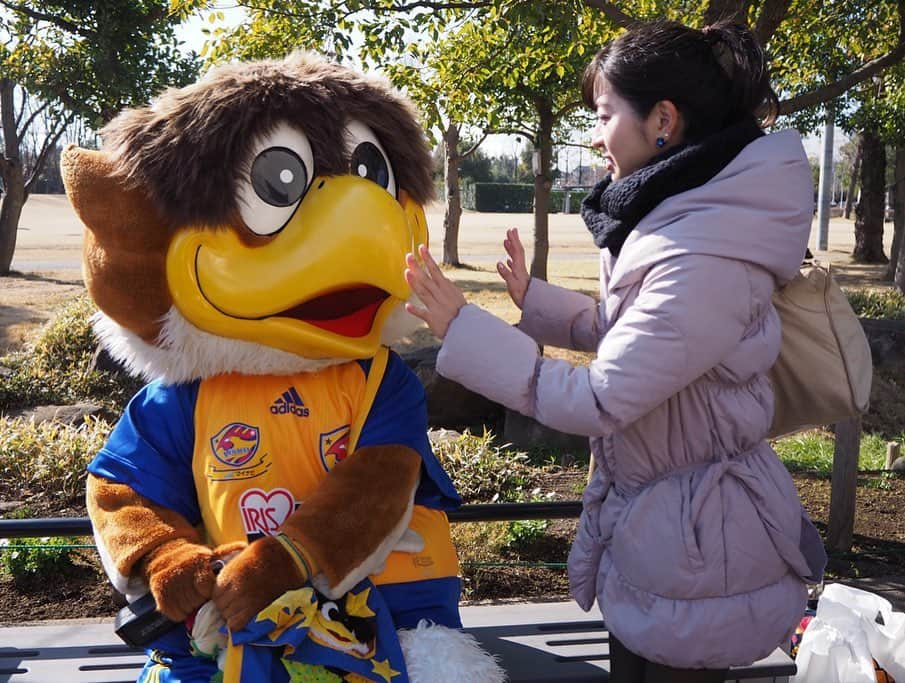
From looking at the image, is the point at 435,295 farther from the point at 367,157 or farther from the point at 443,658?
the point at 443,658

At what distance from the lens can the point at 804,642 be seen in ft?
9.26

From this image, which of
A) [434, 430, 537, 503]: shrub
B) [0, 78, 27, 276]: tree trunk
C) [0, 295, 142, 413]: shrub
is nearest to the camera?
[434, 430, 537, 503]: shrub

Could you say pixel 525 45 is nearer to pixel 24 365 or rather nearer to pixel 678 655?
pixel 678 655

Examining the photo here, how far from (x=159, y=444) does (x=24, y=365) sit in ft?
21.2

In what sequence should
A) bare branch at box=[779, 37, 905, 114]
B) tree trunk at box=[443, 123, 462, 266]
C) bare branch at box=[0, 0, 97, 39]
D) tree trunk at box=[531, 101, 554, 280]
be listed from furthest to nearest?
tree trunk at box=[443, 123, 462, 266] < tree trunk at box=[531, 101, 554, 280] < bare branch at box=[0, 0, 97, 39] < bare branch at box=[779, 37, 905, 114]

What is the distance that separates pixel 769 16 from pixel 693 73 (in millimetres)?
3754

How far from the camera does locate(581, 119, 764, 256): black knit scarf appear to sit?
175 cm

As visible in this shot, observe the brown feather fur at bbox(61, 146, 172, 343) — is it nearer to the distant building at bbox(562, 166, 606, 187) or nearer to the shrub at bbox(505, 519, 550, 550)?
the shrub at bbox(505, 519, 550, 550)

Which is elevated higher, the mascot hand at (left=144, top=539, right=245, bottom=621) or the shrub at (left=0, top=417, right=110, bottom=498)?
the mascot hand at (left=144, top=539, right=245, bottom=621)

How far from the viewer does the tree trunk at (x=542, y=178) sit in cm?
901

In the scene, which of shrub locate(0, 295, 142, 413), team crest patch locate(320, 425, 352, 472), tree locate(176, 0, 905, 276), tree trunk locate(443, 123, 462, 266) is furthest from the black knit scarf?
tree trunk locate(443, 123, 462, 266)

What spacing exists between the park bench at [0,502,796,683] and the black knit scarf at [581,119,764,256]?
4.51ft

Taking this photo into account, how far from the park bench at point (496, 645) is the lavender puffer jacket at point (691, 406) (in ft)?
2.57

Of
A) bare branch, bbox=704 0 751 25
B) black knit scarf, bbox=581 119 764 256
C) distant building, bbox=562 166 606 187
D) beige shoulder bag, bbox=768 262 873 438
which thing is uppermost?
distant building, bbox=562 166 606 187
